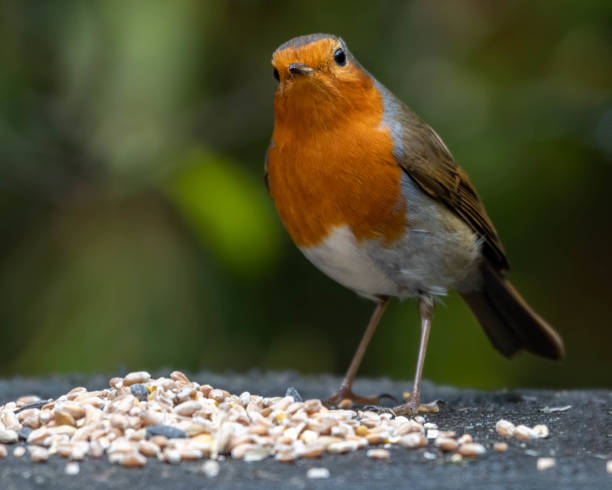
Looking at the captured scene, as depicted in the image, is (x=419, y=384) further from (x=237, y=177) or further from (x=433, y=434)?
(x=237, y=177)

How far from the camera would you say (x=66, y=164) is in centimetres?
492

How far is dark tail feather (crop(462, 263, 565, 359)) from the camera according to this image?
419cm

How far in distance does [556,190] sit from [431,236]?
164 centimetres

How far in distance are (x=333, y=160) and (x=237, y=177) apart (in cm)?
153

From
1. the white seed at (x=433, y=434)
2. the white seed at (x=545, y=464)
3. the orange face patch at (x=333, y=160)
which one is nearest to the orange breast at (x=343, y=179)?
the orange face patch at (x=333, y=160)

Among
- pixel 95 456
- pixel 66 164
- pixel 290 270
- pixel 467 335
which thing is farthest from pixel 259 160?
pixel 95 456

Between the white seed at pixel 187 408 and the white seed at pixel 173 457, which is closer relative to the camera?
the white seed at pixel 173 457

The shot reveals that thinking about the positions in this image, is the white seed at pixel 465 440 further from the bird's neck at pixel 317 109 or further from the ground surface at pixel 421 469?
the bird's neck at pixel 317 109

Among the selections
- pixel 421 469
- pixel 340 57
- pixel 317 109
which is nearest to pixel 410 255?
pixel 317 109

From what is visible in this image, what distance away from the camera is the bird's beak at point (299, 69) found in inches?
126

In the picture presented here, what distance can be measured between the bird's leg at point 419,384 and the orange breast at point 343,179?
441 mm

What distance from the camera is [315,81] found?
329 cm

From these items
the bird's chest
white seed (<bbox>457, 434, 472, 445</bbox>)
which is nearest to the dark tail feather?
the bird's chest

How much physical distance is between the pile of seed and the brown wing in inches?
35.0
